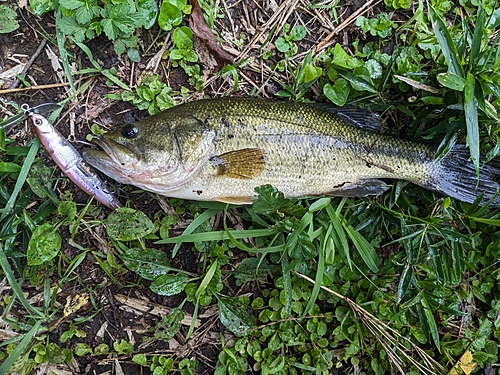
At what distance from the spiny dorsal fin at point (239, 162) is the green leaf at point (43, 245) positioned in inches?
52.1

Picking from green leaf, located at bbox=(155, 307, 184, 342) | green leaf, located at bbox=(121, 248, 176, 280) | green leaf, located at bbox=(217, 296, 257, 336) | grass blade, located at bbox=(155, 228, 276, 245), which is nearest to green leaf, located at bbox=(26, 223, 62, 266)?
green leaf, located at bbox=(121, 248, 176, 280)

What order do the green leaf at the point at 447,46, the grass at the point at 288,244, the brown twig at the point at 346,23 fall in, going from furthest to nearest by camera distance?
the brown twig at the point at 346,23, the grass at the point at 288,244, the green leaf at the point at 447,46

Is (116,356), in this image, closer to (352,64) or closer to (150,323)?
(150,323)

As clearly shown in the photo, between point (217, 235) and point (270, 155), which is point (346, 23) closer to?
point (270, 155)

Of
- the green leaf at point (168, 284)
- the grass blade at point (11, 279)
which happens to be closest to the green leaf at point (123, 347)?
the green leaf at point (168, 284)

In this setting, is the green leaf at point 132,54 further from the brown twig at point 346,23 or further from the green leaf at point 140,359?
the green leaf at point 140,359

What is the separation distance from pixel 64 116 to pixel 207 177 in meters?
1.29

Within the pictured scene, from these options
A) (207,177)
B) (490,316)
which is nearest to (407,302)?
(490,316)

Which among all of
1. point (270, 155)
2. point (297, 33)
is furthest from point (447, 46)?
point (270, 155)

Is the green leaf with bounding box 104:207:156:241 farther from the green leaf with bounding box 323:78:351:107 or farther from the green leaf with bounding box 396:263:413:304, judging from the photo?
the green leaf with bounding box 396:263:413:304

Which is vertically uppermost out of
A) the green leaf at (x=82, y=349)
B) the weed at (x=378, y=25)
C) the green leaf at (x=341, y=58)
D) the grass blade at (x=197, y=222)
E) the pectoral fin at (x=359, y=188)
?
the weed at (x=378, y=25)

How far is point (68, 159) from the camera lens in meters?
3.03

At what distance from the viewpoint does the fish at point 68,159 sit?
300 centimetres

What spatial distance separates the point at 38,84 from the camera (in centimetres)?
324
